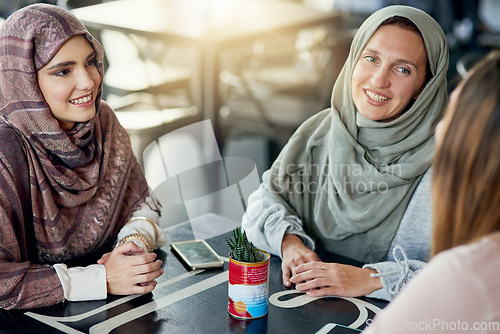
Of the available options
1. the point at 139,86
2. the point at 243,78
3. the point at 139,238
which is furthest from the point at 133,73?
the point at 139,238

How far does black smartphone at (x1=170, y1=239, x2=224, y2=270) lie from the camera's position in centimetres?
162

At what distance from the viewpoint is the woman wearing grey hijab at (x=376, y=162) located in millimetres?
1677

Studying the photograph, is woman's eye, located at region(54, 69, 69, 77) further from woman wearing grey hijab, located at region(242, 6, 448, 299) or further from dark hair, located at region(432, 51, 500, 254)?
dark hair, located at region(432, 51, 500, 254)

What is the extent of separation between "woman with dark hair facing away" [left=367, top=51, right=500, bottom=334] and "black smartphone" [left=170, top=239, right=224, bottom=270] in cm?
68

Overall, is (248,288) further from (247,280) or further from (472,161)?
(472,161)

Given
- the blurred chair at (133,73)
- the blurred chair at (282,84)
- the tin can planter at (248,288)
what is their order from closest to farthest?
the tin can planter at (248,288)
the blurred chair at (133,73)
the blurred chair at (282,84)

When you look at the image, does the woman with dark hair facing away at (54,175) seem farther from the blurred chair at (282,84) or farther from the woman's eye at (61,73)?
the blurred chair at (282,84)

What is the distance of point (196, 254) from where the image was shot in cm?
168

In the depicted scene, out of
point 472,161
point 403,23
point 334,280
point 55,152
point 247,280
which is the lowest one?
point 334,280

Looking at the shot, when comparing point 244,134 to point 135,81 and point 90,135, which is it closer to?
point 135,81

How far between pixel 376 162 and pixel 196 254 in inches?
21.7

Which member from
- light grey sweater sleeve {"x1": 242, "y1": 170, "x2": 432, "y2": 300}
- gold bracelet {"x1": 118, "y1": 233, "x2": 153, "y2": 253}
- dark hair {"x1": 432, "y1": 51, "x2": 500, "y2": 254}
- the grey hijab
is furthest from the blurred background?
dark hair {"x1": 432, "y1": 51, "x2": 500, "y2": 254}

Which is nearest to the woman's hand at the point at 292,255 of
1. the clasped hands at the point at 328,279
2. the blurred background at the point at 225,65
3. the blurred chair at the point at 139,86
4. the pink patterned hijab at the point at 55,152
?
the clasped hands at the point at 328,279

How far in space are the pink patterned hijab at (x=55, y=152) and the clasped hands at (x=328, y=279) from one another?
51 centimetres
